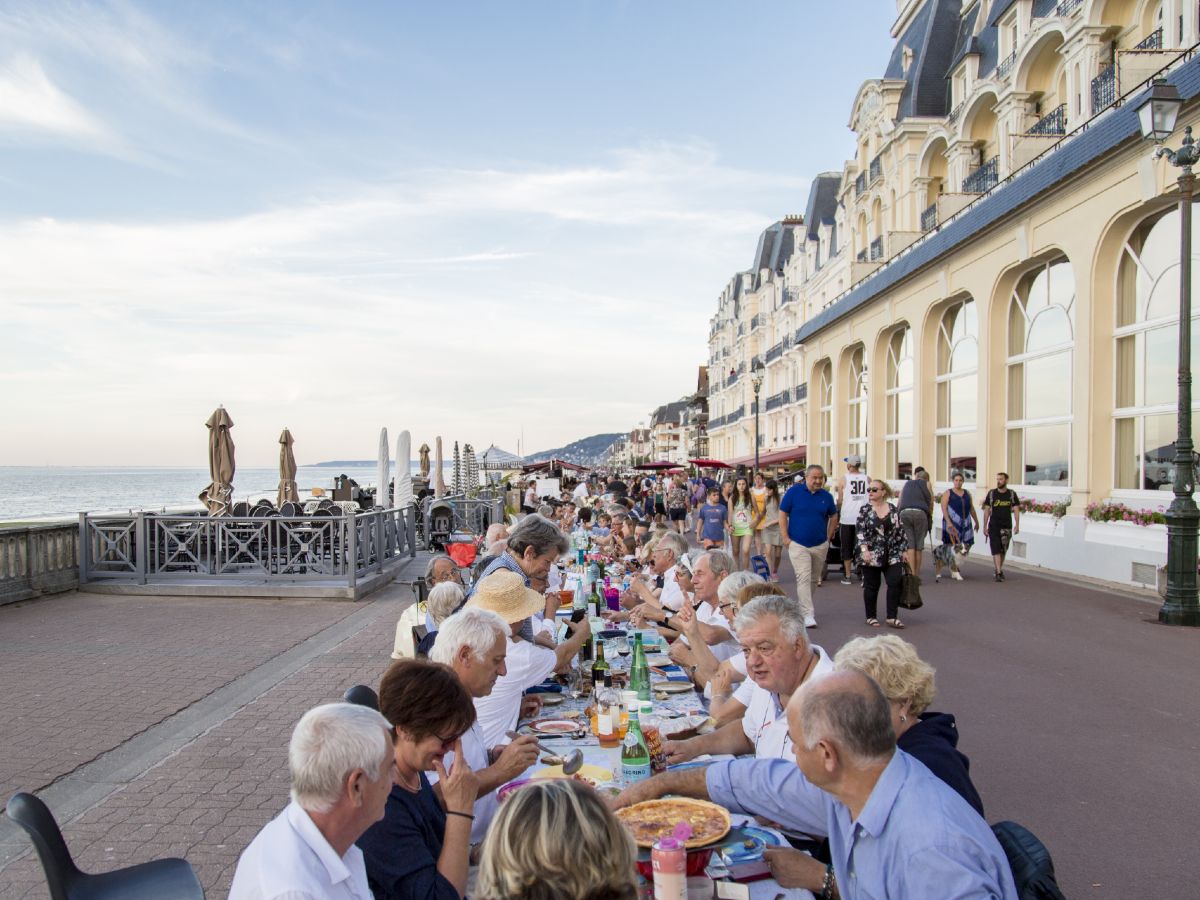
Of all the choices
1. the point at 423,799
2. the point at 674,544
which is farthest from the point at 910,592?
the point at 423,799

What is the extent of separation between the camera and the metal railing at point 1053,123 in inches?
667

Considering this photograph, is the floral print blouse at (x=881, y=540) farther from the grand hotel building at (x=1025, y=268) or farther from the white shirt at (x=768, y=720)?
the white shirt at (x=768, y=720)

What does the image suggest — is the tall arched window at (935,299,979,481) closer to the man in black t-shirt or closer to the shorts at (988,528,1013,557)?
the man in black t-shirt

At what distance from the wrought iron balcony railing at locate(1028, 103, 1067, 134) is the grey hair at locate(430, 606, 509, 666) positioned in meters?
18.1

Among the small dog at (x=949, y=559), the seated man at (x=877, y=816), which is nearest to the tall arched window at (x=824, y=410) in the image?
the small dog at (x=949, y=559)

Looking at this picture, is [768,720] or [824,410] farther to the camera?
[824,410]

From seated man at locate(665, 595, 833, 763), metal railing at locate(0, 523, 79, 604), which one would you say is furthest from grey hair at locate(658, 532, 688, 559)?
metal railing at locate(0, 523, 79, 604)

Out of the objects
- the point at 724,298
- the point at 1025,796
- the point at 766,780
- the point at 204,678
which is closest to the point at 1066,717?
the point at 1025,796

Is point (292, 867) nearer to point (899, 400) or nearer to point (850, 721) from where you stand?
point (850, 721)

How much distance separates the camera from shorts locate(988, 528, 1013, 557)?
551 inches

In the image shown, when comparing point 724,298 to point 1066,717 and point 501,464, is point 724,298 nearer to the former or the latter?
point 501,464

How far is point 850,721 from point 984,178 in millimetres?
21803

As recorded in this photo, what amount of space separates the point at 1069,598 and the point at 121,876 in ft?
40.2

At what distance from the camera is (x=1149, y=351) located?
1368 cm
